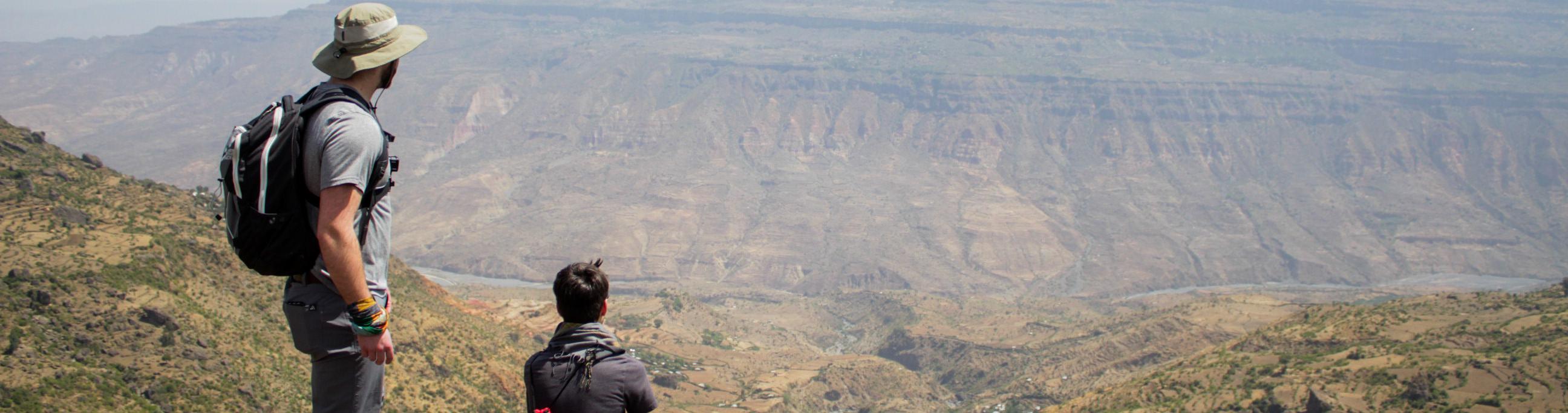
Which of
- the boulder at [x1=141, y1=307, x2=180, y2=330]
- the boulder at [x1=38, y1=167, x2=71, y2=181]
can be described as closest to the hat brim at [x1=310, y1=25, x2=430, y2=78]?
the boulder at [x1=141, y1=307, x2=180, y2=330]

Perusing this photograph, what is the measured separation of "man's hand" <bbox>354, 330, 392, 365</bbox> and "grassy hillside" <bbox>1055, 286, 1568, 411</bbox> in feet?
111

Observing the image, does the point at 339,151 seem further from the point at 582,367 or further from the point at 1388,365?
the point at 1388,365

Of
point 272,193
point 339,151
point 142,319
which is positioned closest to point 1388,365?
point 142,319

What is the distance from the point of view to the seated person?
6.21 meters

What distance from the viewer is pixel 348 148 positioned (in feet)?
19.2

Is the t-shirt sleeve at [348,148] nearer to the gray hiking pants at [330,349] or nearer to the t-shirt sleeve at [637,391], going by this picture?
the gray hiking pants at [330,349]

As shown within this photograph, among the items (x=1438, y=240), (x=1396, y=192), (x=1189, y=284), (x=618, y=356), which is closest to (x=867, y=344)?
(x=1189, y=284)

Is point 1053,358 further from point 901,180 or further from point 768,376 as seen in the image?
point 901,180

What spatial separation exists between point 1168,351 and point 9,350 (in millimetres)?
54786

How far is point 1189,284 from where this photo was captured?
148000 millimetres

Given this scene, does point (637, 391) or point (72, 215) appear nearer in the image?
point (637, 391)

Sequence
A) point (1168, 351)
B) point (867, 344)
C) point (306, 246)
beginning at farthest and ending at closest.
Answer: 1. point (867, 344)
2. point (1168, 351)
3. point (306, 246)

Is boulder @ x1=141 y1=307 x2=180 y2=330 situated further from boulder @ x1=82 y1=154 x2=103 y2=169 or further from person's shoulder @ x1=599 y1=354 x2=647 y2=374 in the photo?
person's shoulder @ x1=599 y1=354 x2=647 y2=374

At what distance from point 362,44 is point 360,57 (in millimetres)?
79
